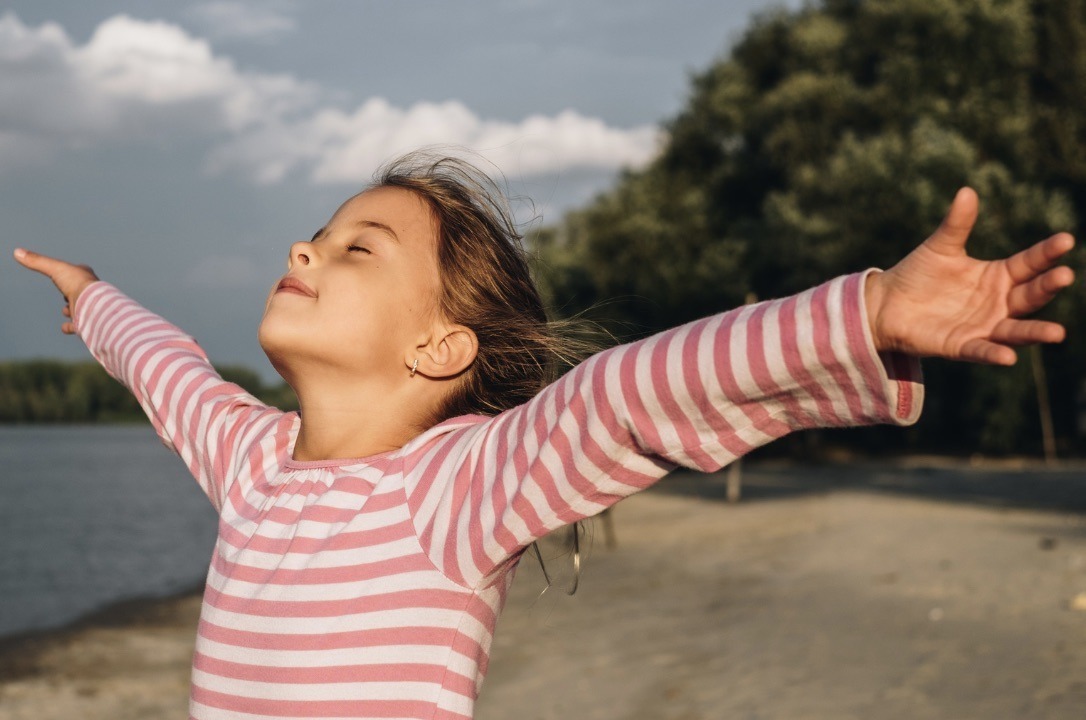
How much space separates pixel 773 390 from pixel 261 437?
119 cm

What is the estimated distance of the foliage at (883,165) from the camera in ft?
62.3

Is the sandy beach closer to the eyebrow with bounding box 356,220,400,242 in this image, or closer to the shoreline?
the shoreline

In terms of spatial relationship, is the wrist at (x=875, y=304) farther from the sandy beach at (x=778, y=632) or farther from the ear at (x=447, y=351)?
the sandy beach at (x=778, y=632)

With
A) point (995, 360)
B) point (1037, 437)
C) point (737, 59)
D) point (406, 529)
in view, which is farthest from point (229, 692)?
point (737, 59)

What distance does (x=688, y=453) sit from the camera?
1.36 metres

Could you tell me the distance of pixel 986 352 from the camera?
1.15 m

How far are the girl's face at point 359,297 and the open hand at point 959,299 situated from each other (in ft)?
3.17

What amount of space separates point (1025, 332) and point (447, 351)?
1.13 m

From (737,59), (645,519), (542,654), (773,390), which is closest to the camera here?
(773,390)

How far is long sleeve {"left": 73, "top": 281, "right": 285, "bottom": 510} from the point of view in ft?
7.23

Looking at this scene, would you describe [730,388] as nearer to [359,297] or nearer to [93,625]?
[359,297]

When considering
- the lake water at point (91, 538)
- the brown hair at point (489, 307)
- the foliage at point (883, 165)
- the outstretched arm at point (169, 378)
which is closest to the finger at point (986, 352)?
the brown hair at point (489, 307)

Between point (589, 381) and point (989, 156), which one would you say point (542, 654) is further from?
point (989, 156)

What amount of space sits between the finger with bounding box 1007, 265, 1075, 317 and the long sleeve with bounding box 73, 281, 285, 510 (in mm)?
1457
